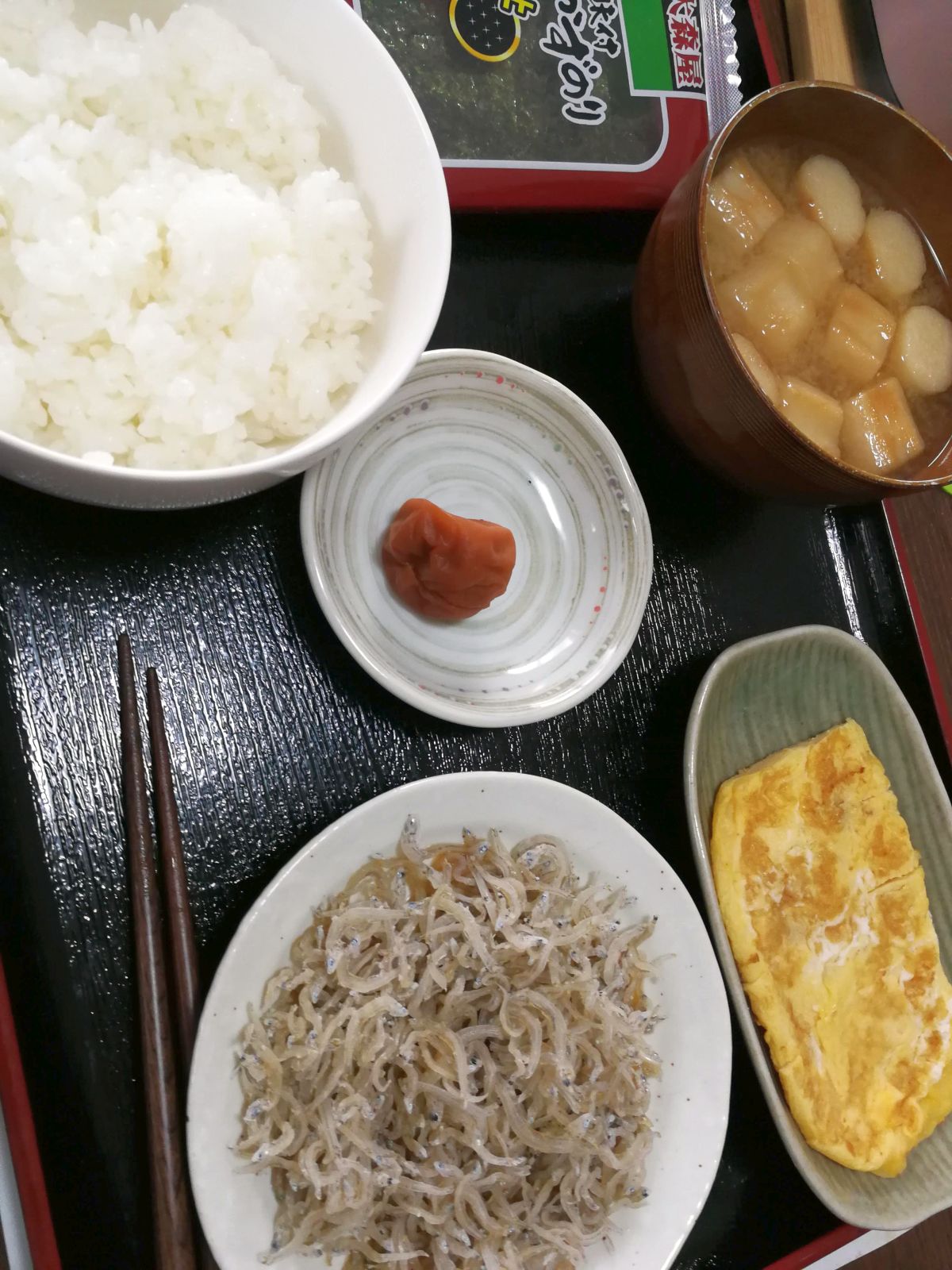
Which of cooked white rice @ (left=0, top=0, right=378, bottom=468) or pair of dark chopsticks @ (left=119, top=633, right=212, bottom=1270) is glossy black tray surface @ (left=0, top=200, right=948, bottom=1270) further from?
cooked white rice @ (left=0, top=0, right=378, bottom=468)

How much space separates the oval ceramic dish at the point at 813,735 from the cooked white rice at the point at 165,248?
0.89m

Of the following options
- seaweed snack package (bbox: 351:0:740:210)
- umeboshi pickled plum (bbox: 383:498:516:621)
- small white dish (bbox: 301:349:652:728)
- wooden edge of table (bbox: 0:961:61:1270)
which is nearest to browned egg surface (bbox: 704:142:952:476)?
seaweed snack package (bbox: 351:0:740:210)

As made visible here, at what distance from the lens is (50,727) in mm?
1324

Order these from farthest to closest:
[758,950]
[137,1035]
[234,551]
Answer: [758,950] < [234,551] < [137,1035]

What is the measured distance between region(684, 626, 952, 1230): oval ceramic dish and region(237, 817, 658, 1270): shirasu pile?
0.25 meters

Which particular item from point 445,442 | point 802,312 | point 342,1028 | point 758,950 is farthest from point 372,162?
point 758,950

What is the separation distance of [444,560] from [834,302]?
0.87 m

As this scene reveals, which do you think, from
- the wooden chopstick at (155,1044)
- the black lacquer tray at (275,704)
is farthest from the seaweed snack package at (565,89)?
the wooden chopstick at (155,1044)

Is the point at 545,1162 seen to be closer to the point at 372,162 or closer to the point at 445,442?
the point at 445,442

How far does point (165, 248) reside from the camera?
1231 millimetres

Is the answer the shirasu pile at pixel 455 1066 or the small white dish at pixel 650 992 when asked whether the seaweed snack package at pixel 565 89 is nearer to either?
the small white dish at pixel 650 992

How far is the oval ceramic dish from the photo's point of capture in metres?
1.59

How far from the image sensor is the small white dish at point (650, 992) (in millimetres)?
1233

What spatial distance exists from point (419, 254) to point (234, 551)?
516 millimetres
